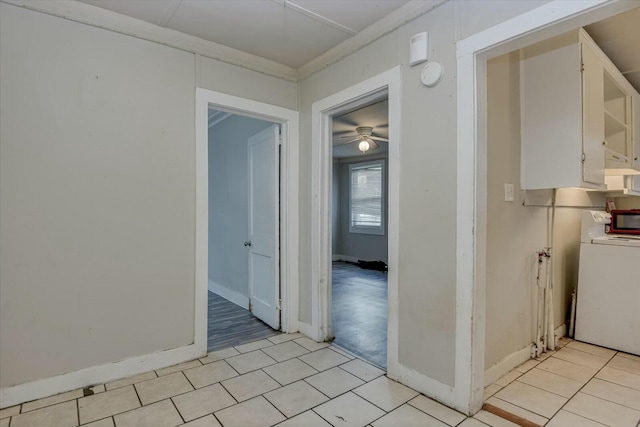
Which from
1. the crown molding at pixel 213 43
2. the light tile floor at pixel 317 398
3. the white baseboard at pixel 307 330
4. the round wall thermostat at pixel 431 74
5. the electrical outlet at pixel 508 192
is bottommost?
the light tile floor at pixel 317 398

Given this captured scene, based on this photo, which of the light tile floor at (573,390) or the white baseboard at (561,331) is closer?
the light tile floor at (573,390)

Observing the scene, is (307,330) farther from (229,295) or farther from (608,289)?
(608,289)

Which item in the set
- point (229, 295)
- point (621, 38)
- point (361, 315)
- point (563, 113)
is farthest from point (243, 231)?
point (621, 38)

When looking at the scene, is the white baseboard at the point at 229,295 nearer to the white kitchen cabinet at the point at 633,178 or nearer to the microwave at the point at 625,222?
the microwave at the point at 625,222

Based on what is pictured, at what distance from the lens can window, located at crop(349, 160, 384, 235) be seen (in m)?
7.44

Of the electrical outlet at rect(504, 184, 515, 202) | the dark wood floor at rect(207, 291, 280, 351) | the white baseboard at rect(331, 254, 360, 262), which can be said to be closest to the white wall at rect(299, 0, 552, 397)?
the electrical outlet at rect(504, 184, 515, 202)

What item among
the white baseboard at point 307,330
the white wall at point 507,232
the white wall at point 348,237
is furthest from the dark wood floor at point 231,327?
the white wall at point 348,237

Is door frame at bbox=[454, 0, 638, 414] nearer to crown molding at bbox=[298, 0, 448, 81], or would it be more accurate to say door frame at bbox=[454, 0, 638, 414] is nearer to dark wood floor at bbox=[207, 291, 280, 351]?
crown molding at bbox=[298, 0, 448, 81]

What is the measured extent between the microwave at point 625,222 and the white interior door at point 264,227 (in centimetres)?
328

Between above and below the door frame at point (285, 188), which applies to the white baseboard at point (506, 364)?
below

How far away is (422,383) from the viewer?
2154 mm

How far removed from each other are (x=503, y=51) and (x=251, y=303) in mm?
3314

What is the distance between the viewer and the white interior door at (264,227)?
10.9ft

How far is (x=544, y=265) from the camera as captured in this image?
2.69 meters
